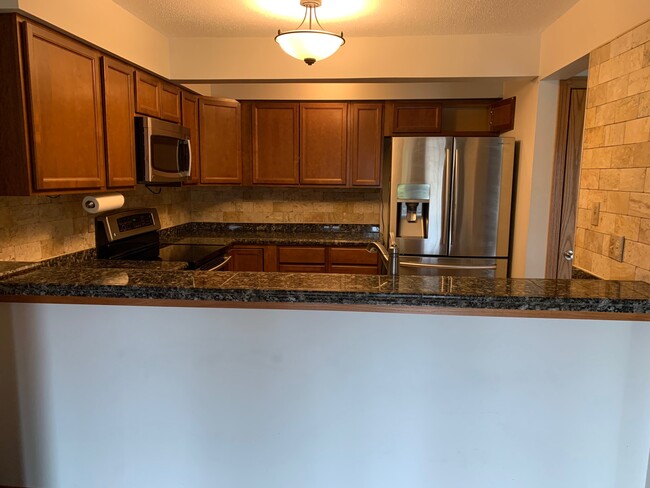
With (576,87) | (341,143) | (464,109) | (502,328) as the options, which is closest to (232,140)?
(341,143)

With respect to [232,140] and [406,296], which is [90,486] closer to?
[406,296]

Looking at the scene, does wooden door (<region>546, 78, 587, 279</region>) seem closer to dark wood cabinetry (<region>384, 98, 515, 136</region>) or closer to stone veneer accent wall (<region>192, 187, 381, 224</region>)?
dark wood cabinetry (<region>384, 98, 515, 136</region>)

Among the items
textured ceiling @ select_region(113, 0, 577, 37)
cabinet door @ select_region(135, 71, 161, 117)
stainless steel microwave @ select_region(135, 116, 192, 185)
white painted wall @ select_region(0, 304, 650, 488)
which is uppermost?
textured ceiling @ select_region(113, 0, 577, 37)

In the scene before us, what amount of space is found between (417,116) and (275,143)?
51.0 inches

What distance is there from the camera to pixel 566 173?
281 centimetres

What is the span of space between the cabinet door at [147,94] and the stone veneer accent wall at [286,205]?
4.89 ft

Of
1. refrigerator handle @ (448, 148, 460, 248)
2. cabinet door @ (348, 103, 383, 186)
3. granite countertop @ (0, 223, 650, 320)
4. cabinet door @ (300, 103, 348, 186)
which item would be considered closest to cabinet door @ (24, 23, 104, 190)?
granite countertop @ (0, 223, 650, 320)

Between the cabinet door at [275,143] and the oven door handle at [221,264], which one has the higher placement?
the cabinet door at [275,143]

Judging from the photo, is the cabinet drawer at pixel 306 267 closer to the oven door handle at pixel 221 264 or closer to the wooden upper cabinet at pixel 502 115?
the oven door handle at pixel 221 264

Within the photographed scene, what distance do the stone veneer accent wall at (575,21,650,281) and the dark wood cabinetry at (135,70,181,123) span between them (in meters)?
2.53

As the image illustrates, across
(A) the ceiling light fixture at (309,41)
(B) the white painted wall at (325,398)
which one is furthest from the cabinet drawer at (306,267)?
(B) the white painted wall at (325,398)

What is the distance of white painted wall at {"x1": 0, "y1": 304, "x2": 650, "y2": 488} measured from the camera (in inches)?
61.2

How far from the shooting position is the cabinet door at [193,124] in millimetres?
3457

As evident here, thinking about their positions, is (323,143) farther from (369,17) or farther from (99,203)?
(99,203)
